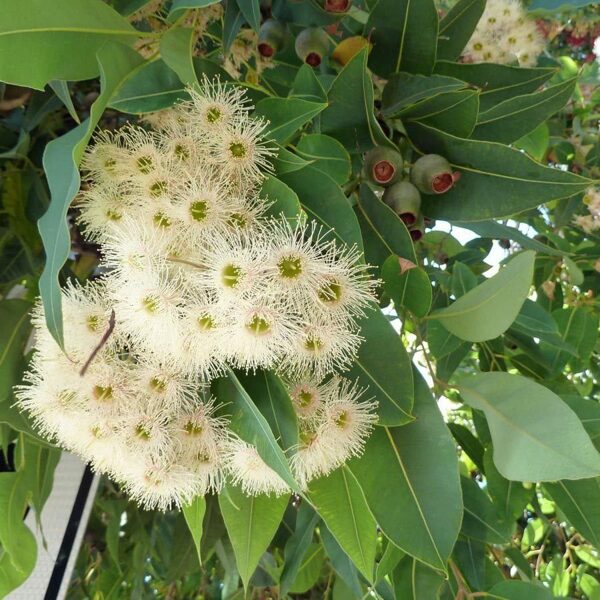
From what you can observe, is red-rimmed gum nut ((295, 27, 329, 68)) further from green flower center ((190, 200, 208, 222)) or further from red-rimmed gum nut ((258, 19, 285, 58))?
green flower center ((190, 200, 208, 222))

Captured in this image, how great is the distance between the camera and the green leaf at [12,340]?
88 cm

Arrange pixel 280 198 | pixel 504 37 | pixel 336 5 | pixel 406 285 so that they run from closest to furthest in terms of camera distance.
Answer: pixel 280 198
pixel 406 285
pixel 336 5
pixel 504 37

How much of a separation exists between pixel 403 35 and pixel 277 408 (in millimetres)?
477

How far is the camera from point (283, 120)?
0.70 m

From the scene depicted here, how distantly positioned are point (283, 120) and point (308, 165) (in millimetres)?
58

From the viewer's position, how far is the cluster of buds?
766 millimetres

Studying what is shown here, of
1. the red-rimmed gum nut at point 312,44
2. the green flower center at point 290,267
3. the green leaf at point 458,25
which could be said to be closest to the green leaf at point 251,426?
the green flower center at point 290,267

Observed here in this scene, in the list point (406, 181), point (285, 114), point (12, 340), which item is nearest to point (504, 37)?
point (406, 181)

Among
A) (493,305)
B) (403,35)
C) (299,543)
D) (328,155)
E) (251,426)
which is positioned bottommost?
(299,543)

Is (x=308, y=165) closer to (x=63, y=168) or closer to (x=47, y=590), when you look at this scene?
(x=63, y=168)

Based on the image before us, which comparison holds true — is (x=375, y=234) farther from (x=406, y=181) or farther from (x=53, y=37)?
(x=53, y=37)

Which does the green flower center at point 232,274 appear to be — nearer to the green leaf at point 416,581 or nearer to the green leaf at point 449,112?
the green leaf at point 449,112

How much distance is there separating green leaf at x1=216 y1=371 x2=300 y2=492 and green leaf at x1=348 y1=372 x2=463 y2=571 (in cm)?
18

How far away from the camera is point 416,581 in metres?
0.94
